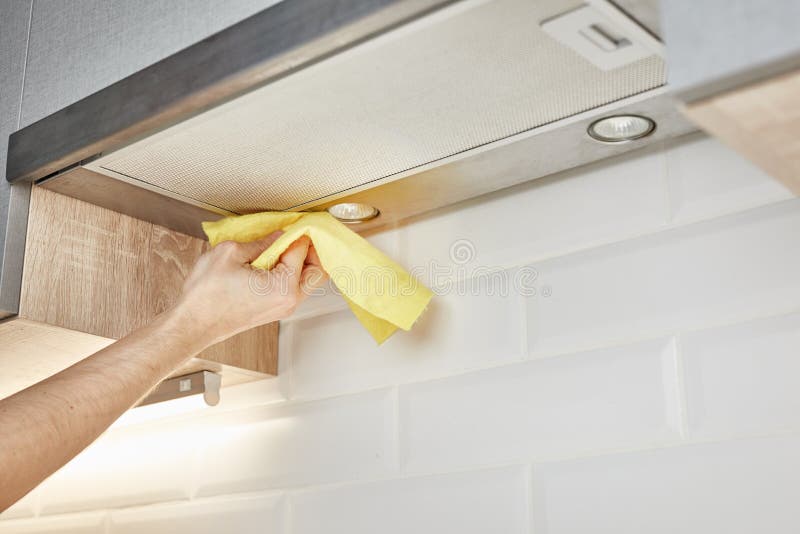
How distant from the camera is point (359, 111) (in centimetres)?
85

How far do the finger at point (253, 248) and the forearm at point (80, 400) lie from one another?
92 millimetres

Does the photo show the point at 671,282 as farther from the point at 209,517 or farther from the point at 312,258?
the point at 209,517

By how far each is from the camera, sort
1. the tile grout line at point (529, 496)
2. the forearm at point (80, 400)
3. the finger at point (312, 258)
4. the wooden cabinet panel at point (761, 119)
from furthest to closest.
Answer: the finger at point (312, 258)
the tile grout line at point (529, 496)
the forearm at point (80, 400)
the wooden cabinet panel at point (761, 119)

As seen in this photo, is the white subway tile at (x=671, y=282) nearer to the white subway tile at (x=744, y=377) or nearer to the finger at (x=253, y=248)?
the white subway tile at (x=744, y=377)

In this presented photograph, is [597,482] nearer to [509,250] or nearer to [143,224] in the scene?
[509,250]

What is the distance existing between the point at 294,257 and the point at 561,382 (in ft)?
1.04

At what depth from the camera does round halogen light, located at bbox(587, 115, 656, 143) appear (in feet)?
2.89

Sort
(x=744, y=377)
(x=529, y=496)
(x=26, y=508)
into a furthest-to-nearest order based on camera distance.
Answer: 1. (x=26, y=508)
2. (x=529, y=496)
3. (x=744, y=377)

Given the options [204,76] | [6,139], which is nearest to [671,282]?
[204,76]

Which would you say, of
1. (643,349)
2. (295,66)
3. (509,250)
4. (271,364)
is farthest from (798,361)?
(271,364)

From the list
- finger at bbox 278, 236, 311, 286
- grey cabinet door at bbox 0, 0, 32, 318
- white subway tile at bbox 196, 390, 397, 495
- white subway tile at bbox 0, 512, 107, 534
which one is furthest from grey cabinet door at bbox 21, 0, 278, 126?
white subway tile at bbox 0, 512, 107, 534

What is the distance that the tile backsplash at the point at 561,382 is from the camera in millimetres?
838

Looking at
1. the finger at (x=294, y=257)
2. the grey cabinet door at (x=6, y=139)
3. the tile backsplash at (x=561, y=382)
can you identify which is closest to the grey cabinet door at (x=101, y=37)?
the grey cabinet door at (x=6, y=139)

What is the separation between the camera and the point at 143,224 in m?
1.13
